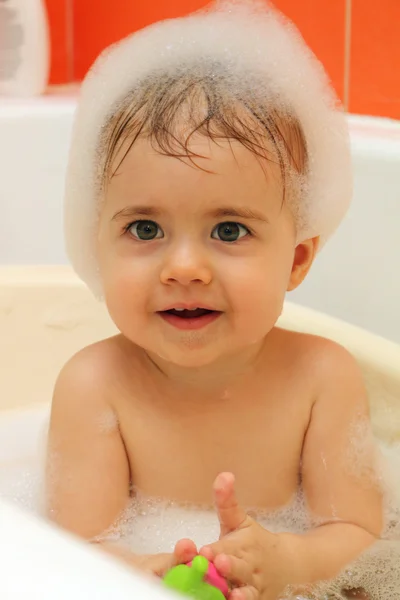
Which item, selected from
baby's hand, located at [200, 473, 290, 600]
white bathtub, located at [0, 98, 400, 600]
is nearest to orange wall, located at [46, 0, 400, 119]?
white bathtub, located at [0, 98, 400, 600]

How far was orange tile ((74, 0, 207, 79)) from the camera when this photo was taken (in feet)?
6.22

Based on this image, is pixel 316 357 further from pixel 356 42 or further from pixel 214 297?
pixel 356 42

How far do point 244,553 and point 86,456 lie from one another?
0.24 m

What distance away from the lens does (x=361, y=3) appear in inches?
63.5

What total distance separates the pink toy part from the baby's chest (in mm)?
260

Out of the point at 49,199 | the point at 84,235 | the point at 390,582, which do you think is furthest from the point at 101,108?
the point at 49,199

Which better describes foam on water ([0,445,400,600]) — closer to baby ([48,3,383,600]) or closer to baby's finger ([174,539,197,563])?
baby ([48,3,383,600])

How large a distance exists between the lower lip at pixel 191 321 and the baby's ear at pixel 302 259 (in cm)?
15

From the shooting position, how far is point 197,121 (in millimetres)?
794

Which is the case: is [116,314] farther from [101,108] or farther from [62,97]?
[62,97]

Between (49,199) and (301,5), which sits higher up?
(301,5)

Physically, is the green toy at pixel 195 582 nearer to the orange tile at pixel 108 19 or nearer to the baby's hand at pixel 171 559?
the baby's hand at pixel 171 559

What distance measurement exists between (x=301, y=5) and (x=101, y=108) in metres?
0.93

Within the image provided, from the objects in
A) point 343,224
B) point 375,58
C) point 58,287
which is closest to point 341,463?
point 343,224
